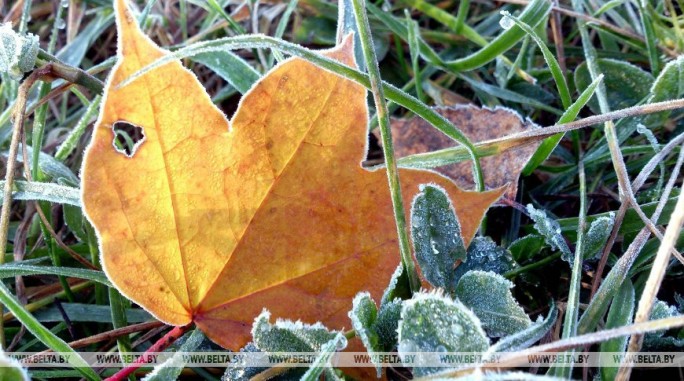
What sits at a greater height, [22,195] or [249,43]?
[249,43]

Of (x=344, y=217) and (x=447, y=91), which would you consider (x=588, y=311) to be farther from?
(x=447, y=91)

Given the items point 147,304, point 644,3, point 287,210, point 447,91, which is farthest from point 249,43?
point 644,3

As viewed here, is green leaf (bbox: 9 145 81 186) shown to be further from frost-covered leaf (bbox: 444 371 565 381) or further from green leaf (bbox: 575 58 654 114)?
green leaf (bbox: 575 58 654 114)

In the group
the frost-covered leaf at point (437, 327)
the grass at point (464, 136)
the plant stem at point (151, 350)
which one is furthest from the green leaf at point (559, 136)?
the plant stem at point (151, 350)

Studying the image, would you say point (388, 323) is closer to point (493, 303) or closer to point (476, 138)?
point (493, 303)

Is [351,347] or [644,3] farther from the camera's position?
[644,3]

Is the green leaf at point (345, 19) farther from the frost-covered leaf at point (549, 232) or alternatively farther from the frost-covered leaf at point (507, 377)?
the frost-covered leaf at point (507, 377)
